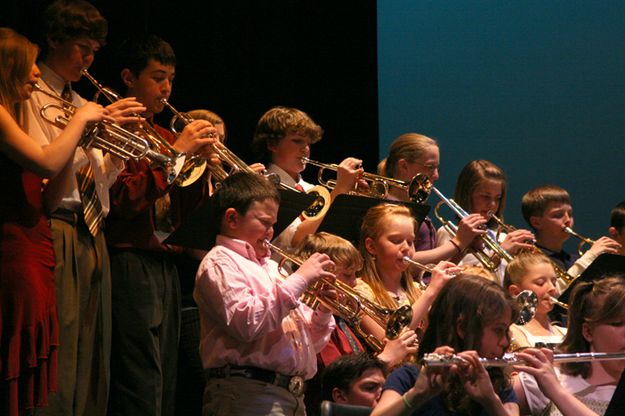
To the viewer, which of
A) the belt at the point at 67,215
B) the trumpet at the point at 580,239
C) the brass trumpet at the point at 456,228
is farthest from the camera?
the trumpet at the point at 580,239

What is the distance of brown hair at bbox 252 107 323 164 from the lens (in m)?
4.93

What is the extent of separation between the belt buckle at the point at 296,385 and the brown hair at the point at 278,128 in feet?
5.51

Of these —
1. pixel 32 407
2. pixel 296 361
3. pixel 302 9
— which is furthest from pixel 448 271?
pixel 302 9

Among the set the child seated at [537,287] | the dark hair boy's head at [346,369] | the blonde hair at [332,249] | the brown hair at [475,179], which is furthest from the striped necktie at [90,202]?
the brown hair at [475,179]

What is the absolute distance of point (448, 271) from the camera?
3992mm

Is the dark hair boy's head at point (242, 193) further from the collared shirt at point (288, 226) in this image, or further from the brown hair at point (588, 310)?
the brown hair at point (588, 310)

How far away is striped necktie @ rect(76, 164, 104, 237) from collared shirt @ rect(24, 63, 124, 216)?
0.05 ft

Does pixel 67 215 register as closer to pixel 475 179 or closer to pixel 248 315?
pixel 248 315

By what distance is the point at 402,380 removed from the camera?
2898 mm

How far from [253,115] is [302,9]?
2.66 feet

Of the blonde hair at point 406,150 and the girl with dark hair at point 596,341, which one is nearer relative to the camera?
the girl with dark hair at point 596,341

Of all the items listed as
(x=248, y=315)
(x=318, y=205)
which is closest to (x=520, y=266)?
(x=318, y=205)

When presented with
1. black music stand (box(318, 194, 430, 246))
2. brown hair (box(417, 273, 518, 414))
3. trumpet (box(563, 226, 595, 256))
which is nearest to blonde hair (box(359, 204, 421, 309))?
black music stand (box(318, 194, 430, 246))

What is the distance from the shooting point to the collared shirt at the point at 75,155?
146 inches
